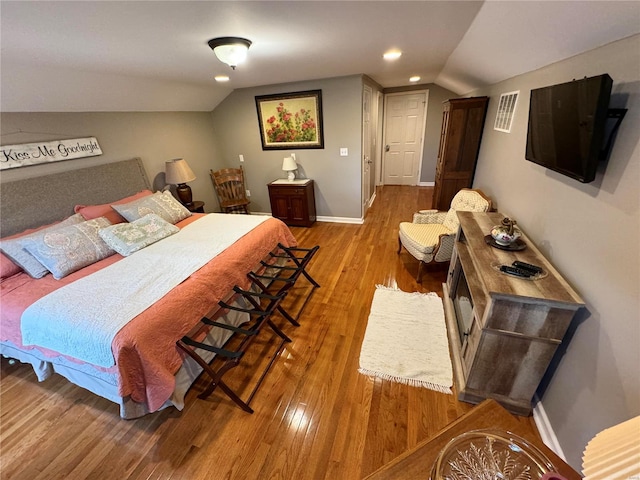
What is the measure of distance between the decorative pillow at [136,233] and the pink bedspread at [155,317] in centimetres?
12

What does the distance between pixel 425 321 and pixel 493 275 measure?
3.18ft

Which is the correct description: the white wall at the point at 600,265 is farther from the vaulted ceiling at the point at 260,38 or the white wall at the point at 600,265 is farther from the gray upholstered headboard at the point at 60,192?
the gray upholstered headboard at the point at 60,192

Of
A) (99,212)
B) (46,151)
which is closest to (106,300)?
(99,212)

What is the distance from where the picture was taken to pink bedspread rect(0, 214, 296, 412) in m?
1.37

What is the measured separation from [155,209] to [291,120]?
7.65 feet

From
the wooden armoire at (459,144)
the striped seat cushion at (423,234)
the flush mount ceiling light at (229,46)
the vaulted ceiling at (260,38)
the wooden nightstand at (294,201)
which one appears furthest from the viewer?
the wooden nightstand at (294,201)

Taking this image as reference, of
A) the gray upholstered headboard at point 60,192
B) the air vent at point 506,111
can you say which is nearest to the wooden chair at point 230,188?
the gray upholstered headboard at point 60,192

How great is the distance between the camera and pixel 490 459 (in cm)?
71

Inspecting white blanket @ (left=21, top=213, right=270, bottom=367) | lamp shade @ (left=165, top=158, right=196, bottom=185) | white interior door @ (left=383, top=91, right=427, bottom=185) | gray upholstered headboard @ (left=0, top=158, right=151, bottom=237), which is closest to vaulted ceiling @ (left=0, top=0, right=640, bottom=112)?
gray upholstered headboard @ (left=0, top=158, right=151, bottom=237)

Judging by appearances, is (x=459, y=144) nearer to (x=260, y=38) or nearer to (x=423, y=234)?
(x=423, y=234)

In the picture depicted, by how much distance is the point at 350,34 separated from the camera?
1859mm

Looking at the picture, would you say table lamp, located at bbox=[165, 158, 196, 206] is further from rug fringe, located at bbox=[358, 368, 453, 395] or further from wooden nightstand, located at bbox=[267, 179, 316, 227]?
rug fringe, located at bbox=[358, 368, 453, 395]

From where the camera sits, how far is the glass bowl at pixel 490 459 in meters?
0.67

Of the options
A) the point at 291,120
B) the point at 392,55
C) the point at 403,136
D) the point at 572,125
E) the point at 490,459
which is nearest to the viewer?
the point at 490,459
